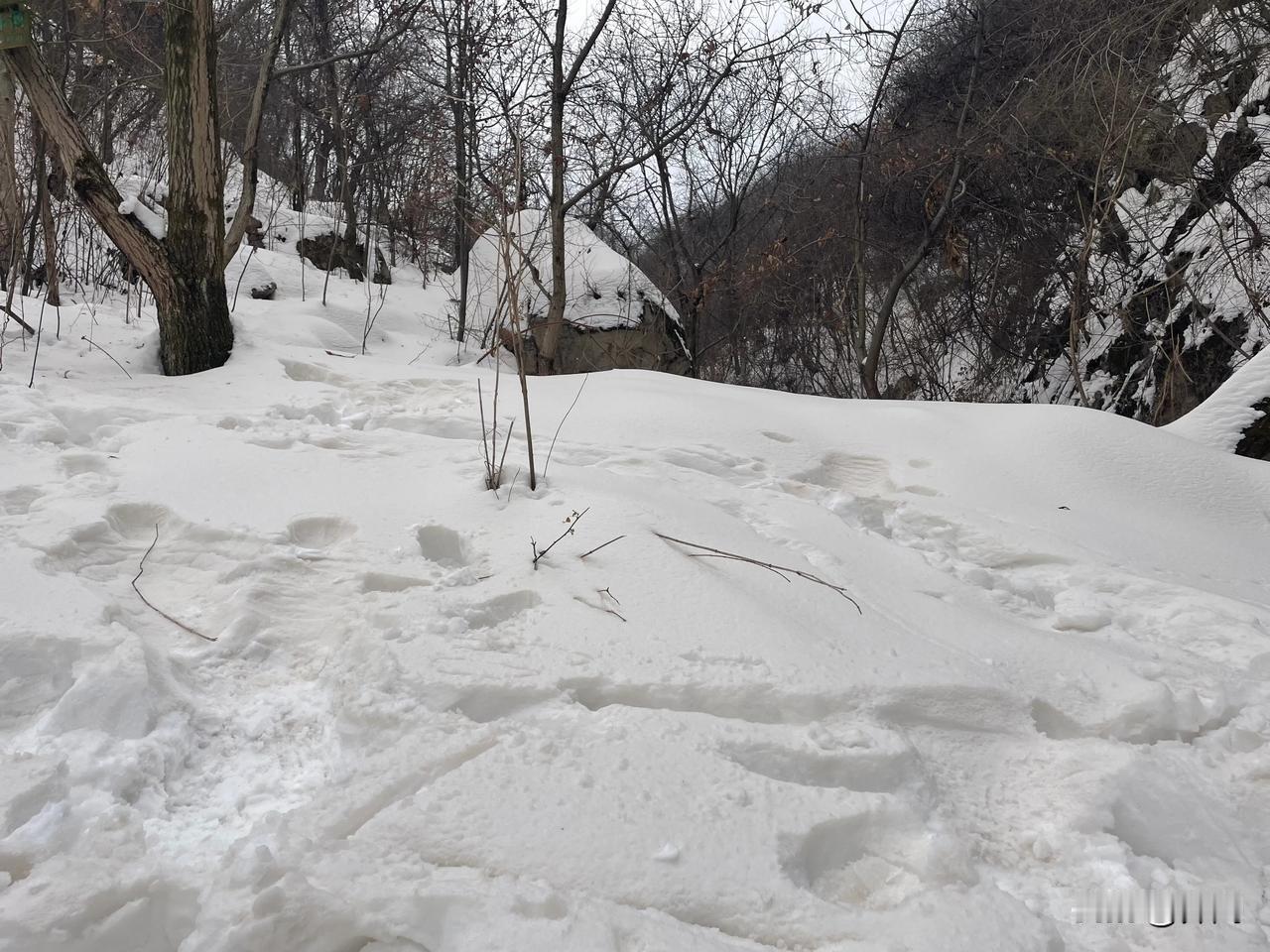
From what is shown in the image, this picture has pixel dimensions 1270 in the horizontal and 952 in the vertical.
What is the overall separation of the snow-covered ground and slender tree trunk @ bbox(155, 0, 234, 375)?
1151mm

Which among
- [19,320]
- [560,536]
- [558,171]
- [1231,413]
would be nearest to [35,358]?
[19,320]

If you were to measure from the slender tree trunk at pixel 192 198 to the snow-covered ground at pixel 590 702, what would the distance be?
1151 millimetres

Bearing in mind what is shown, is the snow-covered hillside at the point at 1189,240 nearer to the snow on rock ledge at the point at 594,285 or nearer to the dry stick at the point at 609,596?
the snow on rock ledge at the point at 594,285

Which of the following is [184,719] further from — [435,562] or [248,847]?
[435,562]

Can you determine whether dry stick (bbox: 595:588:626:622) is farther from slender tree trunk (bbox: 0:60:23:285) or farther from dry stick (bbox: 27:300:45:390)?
slender tree trunk (bbox: 0:60:23:285)

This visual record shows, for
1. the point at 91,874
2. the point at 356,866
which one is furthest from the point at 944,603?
the point at 91,874

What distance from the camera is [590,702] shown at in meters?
1.60

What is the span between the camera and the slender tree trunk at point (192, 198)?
390 cm

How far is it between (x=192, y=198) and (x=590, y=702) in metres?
3.70

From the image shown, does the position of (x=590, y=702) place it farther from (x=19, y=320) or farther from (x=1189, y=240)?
(x=1189, y=240)

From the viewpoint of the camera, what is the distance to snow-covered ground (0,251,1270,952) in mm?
1144

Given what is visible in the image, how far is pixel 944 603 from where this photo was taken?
2.15 metres

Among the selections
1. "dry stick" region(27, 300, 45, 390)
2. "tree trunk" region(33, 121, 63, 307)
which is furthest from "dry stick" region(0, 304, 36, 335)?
"tree trunk" region(33, 121, 63, 307)

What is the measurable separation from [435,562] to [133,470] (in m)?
1.10
